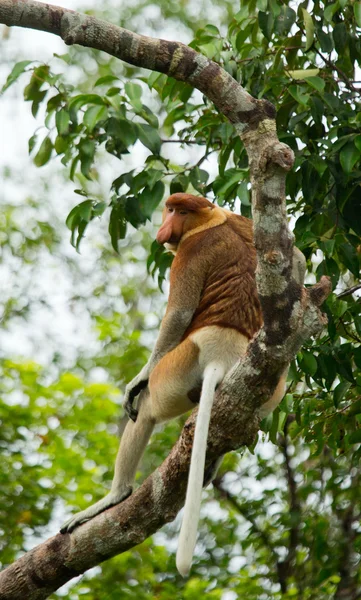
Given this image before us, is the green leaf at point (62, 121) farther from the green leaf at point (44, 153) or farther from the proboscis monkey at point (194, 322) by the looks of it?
the proboscis monkey at point (194, 322)

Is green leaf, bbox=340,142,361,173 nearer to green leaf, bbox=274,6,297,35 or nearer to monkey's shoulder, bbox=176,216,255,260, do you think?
monkey's shoulder, bbox=176,216,255,260

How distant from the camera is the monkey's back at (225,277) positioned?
2811 millimetres

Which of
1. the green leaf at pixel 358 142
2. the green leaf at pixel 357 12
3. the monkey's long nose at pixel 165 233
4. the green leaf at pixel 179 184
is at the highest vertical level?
the green leaf at pixel 357 12

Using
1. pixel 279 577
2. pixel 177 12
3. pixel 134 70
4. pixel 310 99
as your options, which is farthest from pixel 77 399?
pixel 177 12

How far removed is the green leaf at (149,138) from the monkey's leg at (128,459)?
2.90 feet

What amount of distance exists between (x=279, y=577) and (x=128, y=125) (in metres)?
3.07

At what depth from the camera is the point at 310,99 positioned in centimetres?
298

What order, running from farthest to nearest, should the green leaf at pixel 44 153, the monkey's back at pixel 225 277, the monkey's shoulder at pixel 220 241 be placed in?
the green leaf at pixel 44 153 → the monkey's shoulder at pixel 220 241 → the monkey's back at pixel 225 277

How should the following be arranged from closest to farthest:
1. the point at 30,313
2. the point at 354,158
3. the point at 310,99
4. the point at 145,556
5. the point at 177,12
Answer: the point at 354,158
the point at 310,99
the point at 145,556
the point at 30,313
the point at 177,12

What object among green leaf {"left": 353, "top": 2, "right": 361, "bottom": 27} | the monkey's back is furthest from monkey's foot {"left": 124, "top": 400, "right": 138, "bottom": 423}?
green leaf {"left": 353, "top": 2, "right": 361, "bottom": 27}

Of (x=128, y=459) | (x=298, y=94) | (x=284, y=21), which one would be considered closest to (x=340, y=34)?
(x=284, y=21)

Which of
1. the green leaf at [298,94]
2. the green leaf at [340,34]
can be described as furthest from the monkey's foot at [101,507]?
the green leaf at [340,34]

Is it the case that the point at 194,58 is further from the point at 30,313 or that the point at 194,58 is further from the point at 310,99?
the point at 30,313

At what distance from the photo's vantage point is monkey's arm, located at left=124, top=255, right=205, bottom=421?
2.86 metres
